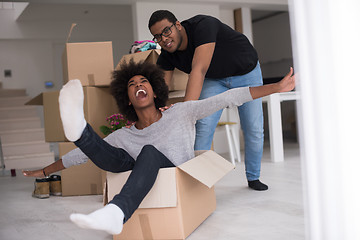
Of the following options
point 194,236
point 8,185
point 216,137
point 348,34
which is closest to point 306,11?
point 348,34

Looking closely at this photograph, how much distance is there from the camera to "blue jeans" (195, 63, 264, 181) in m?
2.24

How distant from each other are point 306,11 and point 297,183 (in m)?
1.70

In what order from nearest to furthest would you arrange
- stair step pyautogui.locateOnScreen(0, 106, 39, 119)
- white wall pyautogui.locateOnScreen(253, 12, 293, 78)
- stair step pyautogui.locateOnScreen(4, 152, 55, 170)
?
stair step pyautogui.locateOnScreen(4, 152, 55, 170), stair step pyautogui.locateOnScreen(0, 106, 39, 119), white wall pyautogui.locateOnScreen(253, 12, 293, 78)

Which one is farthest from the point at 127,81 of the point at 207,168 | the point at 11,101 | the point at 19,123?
the point at 11,101

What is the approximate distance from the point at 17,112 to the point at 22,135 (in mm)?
925

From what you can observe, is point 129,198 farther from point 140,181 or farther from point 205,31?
point 205,31

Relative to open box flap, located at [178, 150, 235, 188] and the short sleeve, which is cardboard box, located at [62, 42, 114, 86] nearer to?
the short sleeve

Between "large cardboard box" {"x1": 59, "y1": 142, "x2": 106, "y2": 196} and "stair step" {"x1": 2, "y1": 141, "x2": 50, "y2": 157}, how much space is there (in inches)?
117

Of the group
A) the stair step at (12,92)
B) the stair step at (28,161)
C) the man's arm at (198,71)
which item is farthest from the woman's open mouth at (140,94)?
the stair step at (12,92)

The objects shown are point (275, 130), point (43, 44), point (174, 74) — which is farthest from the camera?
point (43, 44)

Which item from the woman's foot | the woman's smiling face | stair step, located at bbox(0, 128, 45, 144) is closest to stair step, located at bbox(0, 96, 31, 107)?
stair step, located at bbox(0, 128, 45, 144)

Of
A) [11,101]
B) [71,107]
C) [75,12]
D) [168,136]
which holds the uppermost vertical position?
[75,12]

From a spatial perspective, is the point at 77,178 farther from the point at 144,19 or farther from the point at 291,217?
the point at 144,19

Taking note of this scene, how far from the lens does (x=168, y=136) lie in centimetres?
170
